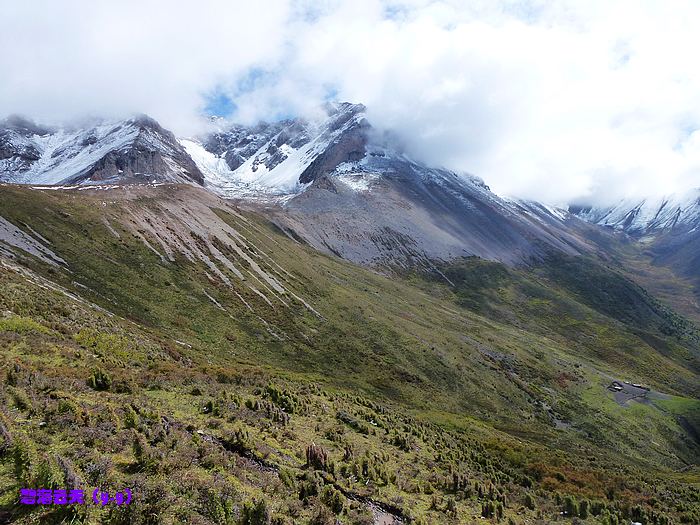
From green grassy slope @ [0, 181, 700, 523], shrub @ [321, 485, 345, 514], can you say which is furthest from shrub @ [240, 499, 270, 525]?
shrub @ [321, 485, 345, 514]

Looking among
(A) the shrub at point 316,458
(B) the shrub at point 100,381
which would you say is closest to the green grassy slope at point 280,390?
(B) the shrub at point 100,381

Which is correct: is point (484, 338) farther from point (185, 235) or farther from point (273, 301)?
point (185, 235)

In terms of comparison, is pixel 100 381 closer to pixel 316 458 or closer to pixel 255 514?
pixel 316 458

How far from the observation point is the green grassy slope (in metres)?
16.4

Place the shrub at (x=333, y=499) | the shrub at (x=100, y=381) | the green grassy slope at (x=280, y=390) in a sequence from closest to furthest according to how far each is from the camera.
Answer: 1. the green grassy slope at (x=280, y=390)
2. the shrub at (x=333, y=499)
3. the shrub at (x=100, y=381)

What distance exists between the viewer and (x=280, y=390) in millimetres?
30328

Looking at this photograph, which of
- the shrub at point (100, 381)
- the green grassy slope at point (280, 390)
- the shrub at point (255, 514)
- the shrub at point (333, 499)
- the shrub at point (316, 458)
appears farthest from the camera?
the shrub at point (100, 381)

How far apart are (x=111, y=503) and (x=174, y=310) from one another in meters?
50.0

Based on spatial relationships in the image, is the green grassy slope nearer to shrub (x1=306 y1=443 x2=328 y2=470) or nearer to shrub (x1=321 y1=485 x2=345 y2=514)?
shrub (x1=321 y1=485 x2=345 y2=514)

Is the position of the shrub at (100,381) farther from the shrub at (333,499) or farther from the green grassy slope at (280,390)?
the shrub at (333,499)

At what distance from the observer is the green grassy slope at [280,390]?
53.7 feet

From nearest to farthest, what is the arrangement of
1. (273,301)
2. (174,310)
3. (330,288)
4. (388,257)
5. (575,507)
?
(575,507) < (174,310) < (273,301) < (330,288) < (388,257)

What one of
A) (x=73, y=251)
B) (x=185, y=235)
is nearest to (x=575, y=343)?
(x=185, y=235)

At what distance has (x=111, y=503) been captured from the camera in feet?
41.1
